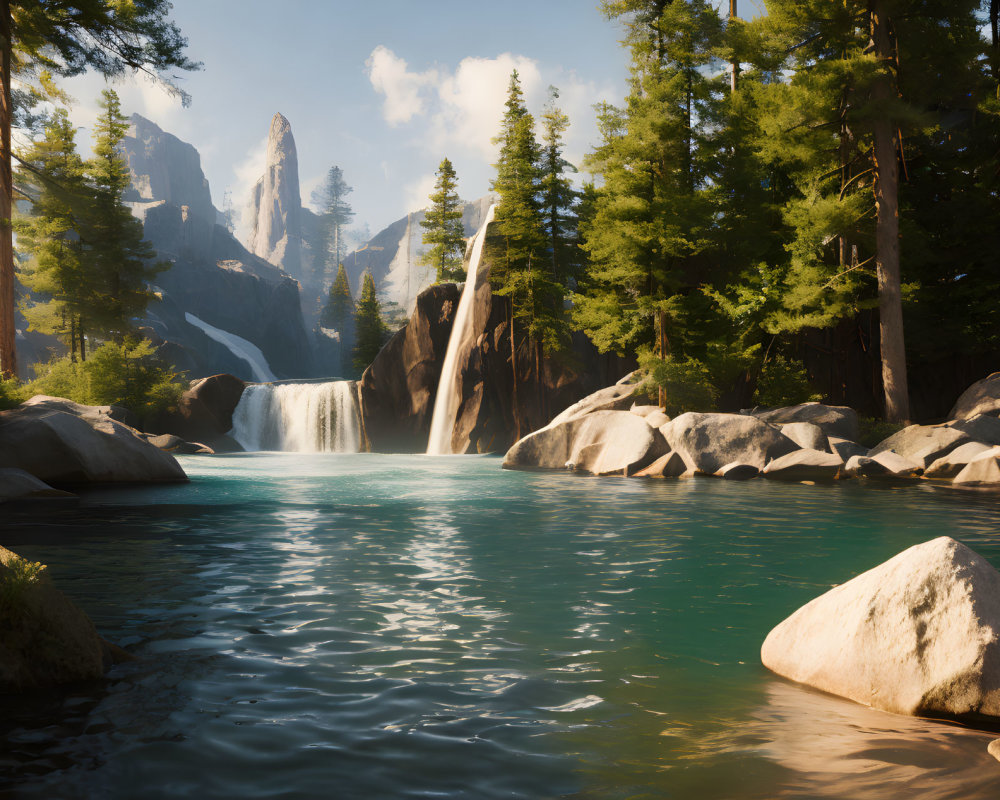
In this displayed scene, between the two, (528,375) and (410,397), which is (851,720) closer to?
(528,375)

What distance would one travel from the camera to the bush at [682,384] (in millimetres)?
21422

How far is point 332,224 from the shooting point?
398 ft

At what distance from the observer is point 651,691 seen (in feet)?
13.6

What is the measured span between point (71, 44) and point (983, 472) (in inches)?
887

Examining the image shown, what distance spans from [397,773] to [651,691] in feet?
5.47

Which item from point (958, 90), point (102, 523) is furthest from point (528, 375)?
point (102, 523)

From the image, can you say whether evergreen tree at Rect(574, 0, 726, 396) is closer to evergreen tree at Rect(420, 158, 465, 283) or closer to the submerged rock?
the submerged rock

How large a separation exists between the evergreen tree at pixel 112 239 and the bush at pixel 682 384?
24.7 meters

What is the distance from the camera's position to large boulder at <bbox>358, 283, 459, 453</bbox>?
120ft

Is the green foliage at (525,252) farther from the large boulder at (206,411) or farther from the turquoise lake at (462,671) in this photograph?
the turquoise lake at (462,671)

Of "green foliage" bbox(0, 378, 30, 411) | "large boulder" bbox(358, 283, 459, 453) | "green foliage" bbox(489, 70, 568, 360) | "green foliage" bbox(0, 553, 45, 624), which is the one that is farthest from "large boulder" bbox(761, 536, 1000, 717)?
"large boulder" bbox(358, 283, 459, 453)

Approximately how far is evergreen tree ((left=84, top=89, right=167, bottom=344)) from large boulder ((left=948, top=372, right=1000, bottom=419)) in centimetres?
3265

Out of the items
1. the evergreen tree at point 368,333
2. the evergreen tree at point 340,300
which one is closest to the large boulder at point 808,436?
the evergreen tree at point 368,333

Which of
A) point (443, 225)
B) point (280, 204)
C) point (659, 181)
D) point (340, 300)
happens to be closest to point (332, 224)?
point (280, 204)
